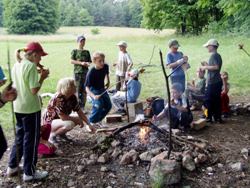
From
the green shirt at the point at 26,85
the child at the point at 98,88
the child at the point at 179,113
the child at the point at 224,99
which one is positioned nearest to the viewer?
the green shirt at the point at 26,85

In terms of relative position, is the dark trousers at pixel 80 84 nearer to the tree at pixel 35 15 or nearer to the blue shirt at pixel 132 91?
the blue shirt at pixel 132 91

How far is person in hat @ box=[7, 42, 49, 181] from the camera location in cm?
429

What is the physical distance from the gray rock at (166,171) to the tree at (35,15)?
3546 centimetres

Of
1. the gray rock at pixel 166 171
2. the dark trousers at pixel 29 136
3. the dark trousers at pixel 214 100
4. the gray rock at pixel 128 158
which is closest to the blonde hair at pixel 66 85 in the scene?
the dark trousers at pixel 29 136

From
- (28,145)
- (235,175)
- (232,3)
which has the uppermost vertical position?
(232,3)

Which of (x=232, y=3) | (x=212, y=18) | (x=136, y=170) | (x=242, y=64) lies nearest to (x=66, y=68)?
(x=242, y=64)

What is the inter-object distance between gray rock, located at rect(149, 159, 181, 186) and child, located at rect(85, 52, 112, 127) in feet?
7.29

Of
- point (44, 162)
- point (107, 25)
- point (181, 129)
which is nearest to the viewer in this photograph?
point (44, 162)

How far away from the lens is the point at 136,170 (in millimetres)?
4801

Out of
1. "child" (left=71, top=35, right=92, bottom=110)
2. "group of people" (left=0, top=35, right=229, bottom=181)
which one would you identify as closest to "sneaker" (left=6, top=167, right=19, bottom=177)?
"group of people" (left=0, top=35, right=229, bottom=181)

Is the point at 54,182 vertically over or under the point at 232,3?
under

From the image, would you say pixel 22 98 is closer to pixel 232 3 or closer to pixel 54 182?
pixel 54 182

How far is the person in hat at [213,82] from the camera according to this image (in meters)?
6.58

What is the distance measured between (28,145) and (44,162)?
2.30 ft
